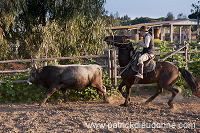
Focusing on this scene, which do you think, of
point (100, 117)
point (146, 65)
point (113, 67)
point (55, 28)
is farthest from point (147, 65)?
point (55, 28)

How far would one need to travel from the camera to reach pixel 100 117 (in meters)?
6.13

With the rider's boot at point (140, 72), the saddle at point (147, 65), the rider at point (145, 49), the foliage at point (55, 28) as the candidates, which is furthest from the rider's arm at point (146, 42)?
the foliage at point (55, 28)

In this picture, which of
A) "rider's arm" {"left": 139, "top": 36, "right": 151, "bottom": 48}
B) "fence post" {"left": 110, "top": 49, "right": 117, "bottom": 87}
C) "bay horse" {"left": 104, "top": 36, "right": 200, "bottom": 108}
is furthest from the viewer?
"fence post" {"left": 110, "top": 49, "right": 117, "bottom": 87}

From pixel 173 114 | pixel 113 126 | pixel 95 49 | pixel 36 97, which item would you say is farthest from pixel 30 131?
pixel 95 49

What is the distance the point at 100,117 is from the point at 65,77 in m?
2.03

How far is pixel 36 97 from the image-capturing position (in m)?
8.14

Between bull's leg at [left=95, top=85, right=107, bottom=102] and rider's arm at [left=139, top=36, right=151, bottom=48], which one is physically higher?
rider's arm at [left=139, top=36, right=151, bottom=48]

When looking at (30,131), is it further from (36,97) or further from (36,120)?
(36,97)

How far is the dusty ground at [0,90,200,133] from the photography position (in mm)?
5328

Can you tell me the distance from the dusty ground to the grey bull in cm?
60

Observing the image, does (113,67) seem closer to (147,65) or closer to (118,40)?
(118,40)

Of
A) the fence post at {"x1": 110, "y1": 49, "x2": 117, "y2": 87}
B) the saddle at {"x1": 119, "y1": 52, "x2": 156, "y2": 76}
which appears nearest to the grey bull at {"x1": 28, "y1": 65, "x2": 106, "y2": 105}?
the fence post at {"x1": 110, "y1": 49, "x2": 117, "y2": 87}

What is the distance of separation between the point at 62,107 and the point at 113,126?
2253 mm

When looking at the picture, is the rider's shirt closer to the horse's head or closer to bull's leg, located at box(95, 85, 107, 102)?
the horse's head
